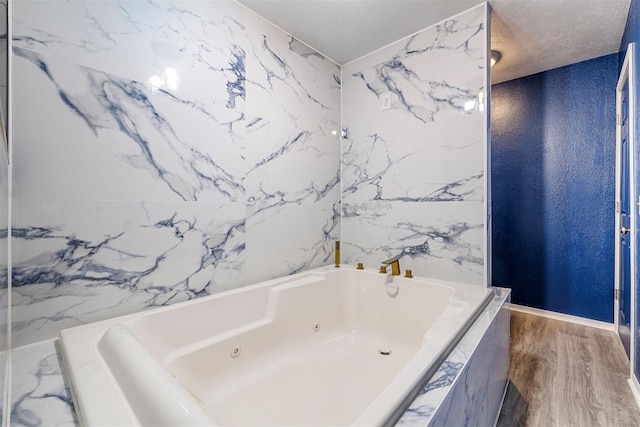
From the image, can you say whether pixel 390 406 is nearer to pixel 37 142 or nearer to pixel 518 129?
pixel 37 142

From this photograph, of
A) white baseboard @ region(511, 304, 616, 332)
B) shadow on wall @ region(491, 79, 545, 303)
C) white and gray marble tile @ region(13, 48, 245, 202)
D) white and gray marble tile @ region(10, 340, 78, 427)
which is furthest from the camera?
shadow on wall @ region(491, 79, 545, 303)

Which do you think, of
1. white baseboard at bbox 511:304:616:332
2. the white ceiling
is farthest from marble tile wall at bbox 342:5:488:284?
white baseboard at bbox 511:304:616:332

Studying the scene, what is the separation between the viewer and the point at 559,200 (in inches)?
104

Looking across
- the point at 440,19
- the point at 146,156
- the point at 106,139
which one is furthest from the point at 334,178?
the point at 106,139

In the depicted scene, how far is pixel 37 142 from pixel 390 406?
1451mm

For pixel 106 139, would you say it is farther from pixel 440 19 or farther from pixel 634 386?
pixel 634 386

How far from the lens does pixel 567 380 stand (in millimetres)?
1760

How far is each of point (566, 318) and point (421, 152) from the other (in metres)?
2.16

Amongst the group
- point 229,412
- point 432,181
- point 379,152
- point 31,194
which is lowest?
point 229,412

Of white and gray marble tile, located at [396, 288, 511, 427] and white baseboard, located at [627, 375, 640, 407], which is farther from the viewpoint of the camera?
white baseboard, located at [627, 375, 640, 407]

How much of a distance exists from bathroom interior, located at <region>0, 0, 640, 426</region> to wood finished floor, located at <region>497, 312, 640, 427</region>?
0.6 inches

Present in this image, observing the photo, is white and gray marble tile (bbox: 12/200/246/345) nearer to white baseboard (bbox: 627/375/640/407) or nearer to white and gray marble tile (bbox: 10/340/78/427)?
white and gray marble tile (bbox: 10/340/78/427)

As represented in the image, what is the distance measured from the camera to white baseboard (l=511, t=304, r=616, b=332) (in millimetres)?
2439

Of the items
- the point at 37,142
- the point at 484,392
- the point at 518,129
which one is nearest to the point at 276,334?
the point at 484,392
